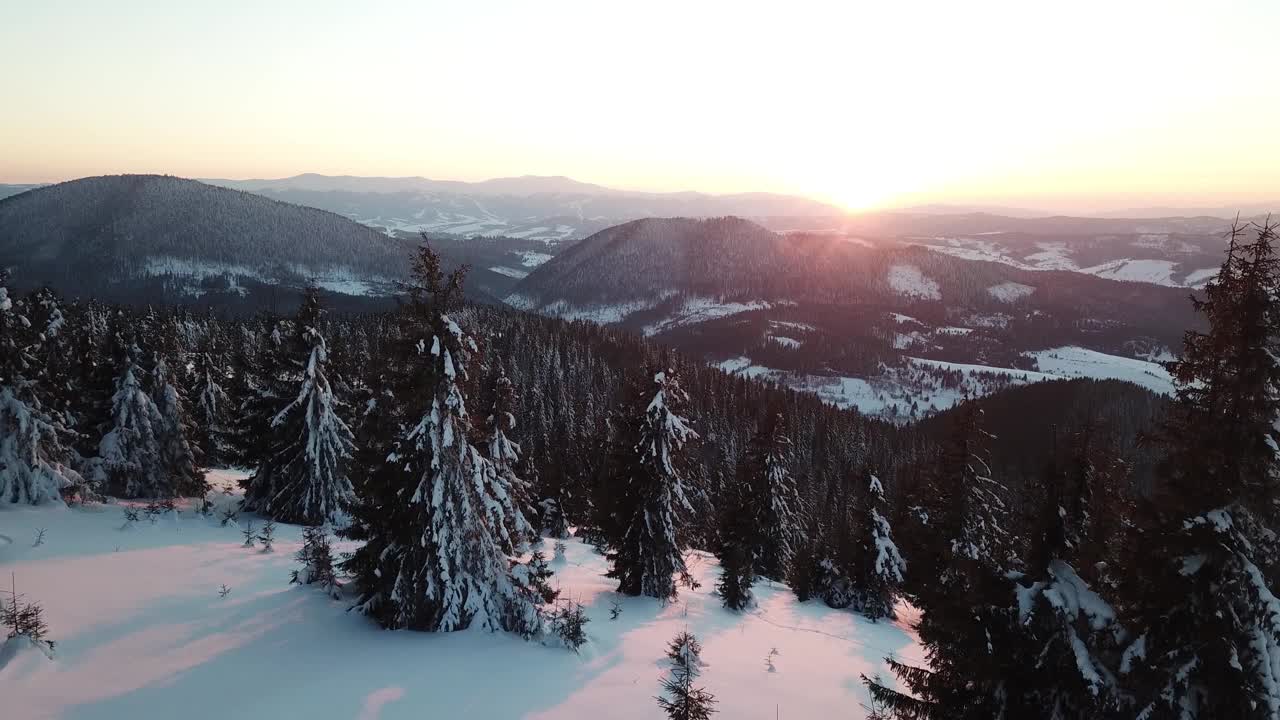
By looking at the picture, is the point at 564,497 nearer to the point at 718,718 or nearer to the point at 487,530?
the point at 487,530

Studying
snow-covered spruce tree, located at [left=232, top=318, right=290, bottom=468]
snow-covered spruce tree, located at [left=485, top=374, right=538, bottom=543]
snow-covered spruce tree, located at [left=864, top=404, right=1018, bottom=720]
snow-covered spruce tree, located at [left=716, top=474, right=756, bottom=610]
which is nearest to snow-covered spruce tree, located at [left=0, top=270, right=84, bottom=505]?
snow-covered spruce tree, located at [left=232, top=318, right=290, bottom=468]

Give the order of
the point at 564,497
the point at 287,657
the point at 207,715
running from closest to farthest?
the point at 207,715, the point at 287,657, the point at 564,497

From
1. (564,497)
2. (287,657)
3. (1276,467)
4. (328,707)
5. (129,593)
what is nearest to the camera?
(1276,467)

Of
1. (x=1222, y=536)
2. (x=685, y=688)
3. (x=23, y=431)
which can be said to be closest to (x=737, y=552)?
(x=685, y=688)

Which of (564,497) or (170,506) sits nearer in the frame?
(170,506)

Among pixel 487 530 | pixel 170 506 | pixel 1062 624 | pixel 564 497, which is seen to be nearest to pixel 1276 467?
pixel 1062 624

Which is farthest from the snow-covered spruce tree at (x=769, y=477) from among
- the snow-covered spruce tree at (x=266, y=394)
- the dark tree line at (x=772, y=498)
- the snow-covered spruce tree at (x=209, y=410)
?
the snow-covered spruce tree at (x=209, y=410)

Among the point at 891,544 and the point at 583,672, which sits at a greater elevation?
the point at 583,672

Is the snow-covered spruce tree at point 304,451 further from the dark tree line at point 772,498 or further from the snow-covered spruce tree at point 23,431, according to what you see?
the snow-covered spruce tree at point 23,431
